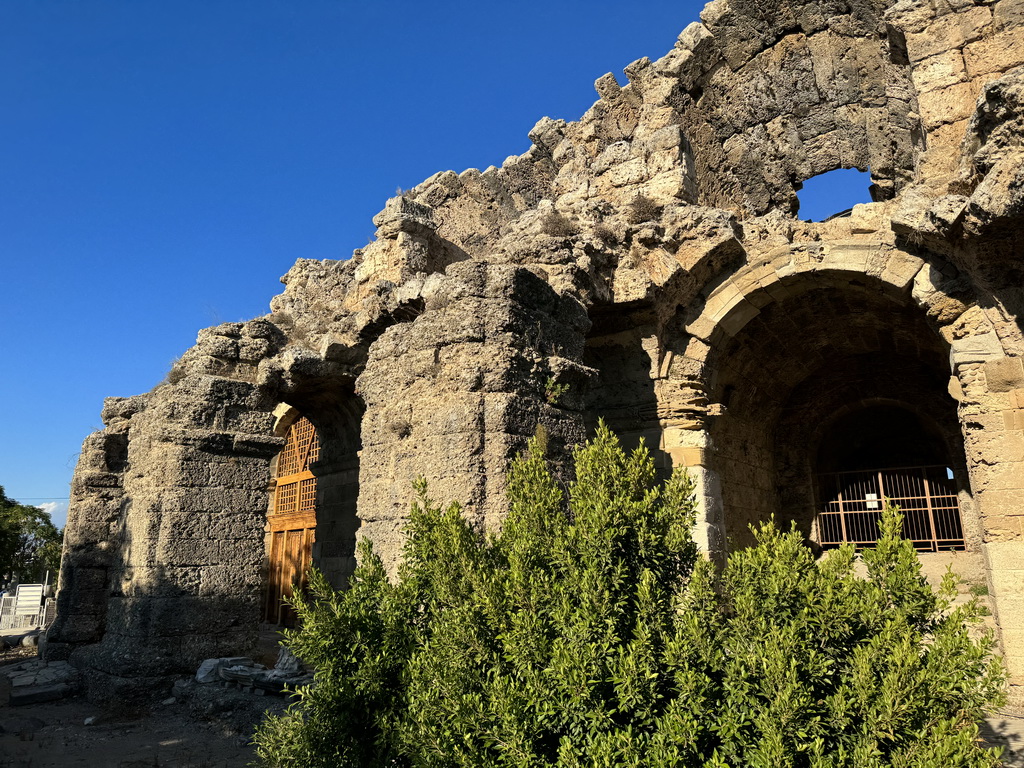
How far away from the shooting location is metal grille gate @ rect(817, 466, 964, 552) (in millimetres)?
10141

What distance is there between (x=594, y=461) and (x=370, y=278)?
6.07 metres

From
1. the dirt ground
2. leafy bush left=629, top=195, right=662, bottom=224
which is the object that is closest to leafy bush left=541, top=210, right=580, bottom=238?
leafy bush left=629, top=195, right=662, bottom=224

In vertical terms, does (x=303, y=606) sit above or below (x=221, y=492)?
below

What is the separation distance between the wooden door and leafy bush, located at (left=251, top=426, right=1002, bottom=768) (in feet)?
32.0

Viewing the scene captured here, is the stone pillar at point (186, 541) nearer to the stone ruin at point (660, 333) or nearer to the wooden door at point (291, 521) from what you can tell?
the stone ruin at point (660, 333)

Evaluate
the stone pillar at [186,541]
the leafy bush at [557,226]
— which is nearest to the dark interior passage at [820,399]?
the leafy bush at [557,226]

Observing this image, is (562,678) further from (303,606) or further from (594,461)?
(303,606)

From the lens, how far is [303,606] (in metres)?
3.17

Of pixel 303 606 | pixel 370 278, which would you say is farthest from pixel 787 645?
pixel 370 278

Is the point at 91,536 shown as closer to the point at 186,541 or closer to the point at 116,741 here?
the point at 186,541

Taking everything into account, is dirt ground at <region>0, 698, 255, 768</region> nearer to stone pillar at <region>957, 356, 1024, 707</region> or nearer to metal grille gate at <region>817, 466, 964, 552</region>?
stone pillar at <region>957, 356, 1024, 707</region>

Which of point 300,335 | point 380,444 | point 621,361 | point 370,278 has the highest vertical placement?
point 370,278

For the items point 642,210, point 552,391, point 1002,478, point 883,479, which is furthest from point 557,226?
point 883,479

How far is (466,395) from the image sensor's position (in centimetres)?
444
